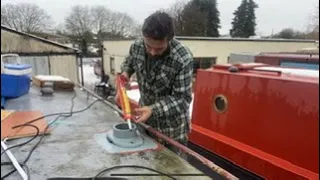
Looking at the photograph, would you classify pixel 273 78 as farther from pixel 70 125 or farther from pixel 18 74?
pixel 18 74

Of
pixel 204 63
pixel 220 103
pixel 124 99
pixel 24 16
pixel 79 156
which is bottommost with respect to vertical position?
pixel 79 156

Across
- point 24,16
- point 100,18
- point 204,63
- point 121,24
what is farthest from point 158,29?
point 204,63

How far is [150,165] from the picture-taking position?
4.90 ft

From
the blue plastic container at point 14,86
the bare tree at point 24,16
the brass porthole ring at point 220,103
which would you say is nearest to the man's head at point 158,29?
the bare tree at point 24,16

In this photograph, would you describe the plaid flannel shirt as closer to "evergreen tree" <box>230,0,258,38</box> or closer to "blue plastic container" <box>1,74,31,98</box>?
"evergreen tree" <box>230,0,258,38</box>

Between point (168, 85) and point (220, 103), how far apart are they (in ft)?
2.37

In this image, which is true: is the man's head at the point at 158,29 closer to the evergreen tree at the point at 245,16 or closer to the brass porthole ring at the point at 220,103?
the evergreen tree at the point at 245,16

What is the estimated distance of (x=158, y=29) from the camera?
150 cm

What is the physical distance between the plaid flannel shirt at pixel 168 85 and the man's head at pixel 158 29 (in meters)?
0.14

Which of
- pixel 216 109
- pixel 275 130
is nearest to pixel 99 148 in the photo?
pixel 275 130

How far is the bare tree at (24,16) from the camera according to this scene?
2.09 feet

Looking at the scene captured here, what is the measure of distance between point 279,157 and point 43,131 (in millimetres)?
1337

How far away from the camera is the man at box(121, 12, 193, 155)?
1.54 m

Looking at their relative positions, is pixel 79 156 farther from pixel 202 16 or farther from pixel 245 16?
pixel 245 16
